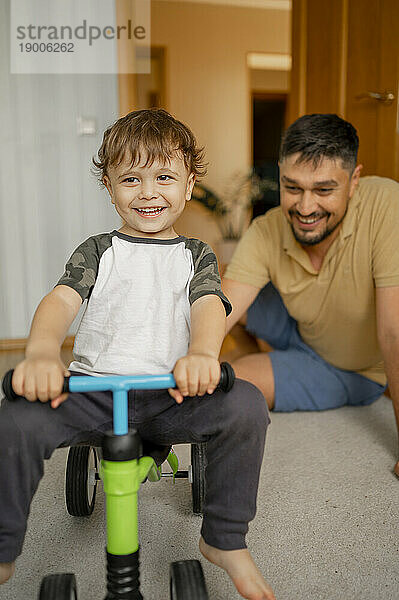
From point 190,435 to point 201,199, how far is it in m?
3.69

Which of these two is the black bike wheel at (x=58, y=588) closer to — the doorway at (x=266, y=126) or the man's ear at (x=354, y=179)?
the man's ear at (x=354, y=179)

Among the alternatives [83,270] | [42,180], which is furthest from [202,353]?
[42,180]

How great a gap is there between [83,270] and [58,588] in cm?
50

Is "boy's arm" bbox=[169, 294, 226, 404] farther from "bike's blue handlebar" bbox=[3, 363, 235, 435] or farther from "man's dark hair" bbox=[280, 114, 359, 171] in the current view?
"man's dark hair" bbox=[280, 114, 359, 171]

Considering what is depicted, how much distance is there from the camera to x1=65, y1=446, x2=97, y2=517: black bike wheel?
1.18 m

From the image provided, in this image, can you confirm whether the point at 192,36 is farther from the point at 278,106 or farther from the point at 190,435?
the point at 190,435

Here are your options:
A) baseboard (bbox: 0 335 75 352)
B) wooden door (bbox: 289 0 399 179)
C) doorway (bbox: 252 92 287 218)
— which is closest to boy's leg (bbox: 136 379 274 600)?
wooden door (bbox: 289 0 399 179)

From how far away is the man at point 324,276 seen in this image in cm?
163

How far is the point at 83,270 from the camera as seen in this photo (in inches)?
40.9

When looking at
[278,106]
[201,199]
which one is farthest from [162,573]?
[278,106]

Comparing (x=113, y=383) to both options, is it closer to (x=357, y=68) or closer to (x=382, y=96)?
(x=382, y=96)

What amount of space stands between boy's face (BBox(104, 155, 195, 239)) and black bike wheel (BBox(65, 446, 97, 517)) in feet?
1.55

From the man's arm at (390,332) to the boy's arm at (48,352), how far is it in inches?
36.3

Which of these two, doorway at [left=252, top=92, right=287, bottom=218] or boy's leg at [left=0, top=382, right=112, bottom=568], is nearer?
boy's leg at [left=0, top=382, right=112, bottom=568]
